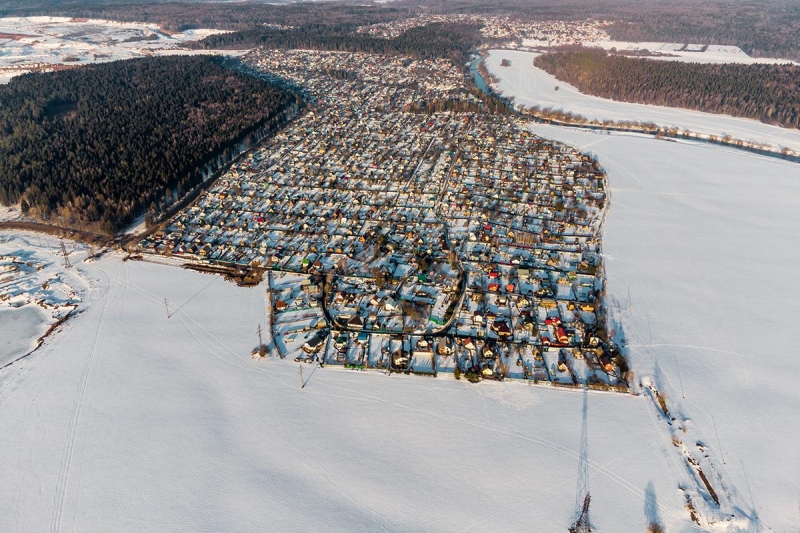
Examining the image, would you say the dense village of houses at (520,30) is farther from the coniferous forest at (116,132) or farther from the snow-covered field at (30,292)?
the snow-covered field at (30,292)

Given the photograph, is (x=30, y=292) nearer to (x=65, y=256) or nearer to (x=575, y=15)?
(x=65, y=256)

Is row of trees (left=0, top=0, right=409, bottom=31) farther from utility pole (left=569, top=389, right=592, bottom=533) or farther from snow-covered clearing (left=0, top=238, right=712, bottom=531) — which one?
utility pole (left=569, top=389, right=592, bottom=533)

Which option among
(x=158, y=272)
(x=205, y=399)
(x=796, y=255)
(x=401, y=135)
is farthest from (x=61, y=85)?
(x=796, y=255)

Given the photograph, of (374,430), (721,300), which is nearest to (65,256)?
(374,430)

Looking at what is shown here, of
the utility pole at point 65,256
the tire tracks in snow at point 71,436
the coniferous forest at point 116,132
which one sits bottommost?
the tire tracks in snow at point 71,436

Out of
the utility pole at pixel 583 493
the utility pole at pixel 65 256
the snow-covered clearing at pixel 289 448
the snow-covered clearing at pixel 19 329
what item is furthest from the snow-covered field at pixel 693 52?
the snow-covered clearing at pixel 19 329

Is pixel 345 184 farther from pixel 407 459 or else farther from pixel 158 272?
pixel 407 459
